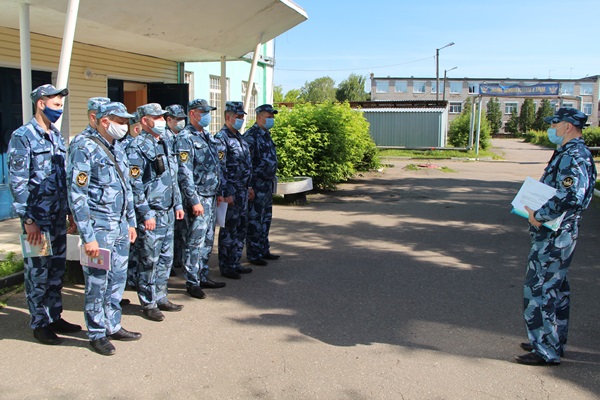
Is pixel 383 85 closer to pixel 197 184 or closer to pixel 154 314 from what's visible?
pixel 197 184

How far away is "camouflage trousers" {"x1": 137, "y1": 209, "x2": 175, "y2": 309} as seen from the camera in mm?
4684

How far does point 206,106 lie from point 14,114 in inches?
191

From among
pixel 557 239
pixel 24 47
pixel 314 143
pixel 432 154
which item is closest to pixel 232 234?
pixel 24 47

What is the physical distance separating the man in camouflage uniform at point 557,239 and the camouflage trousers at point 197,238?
9.97ft

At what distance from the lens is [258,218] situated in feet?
22.0

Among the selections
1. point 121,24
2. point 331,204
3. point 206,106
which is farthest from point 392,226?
point 121,24

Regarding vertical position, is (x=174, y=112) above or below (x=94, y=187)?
above

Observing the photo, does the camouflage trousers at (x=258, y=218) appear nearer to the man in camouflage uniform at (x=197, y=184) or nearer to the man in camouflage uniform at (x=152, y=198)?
the man in camouflage uniform at (x=197, y=184)

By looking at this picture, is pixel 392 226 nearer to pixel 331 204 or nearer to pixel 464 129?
pixel 331 204

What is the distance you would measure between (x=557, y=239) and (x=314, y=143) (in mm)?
8981

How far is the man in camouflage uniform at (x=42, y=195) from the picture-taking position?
3.99m

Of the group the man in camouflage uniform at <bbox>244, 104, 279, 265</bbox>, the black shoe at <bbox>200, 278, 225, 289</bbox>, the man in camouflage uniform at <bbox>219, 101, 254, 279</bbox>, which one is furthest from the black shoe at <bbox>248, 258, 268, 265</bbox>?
the black shoe at <bbox>200, 278, 225, 289</bbox>

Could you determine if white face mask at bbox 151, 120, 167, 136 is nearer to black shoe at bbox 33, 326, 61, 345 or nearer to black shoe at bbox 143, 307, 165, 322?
black shoe at bbox 143, 307, 165, 322

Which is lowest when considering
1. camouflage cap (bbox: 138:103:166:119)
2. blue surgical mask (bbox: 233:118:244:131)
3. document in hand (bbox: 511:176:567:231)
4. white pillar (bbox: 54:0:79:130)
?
document in hand (bbox: 511:176:567:231)
